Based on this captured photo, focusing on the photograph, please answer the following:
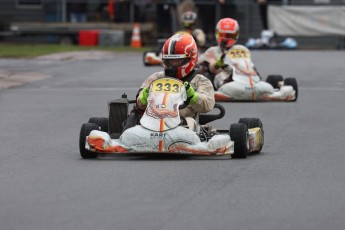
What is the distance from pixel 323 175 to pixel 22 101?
9374 millimetres

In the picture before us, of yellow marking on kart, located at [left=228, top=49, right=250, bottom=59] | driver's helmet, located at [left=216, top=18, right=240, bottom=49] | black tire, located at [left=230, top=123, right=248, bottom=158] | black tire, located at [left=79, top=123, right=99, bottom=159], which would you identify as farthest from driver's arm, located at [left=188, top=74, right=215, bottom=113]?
driver's helmet, located at [left=216, top=18, right=240, bottom=49]

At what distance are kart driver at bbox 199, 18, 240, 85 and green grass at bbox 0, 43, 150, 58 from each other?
11.5 m

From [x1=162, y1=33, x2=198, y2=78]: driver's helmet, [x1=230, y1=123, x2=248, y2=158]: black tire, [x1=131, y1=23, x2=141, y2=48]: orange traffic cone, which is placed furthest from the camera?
[x1=131, y1=23, x2=141, y2=48]: orange traffic cone

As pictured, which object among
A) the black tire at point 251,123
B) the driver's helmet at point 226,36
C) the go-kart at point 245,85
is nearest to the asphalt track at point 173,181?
the black tire at point 251,123

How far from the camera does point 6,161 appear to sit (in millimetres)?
10750

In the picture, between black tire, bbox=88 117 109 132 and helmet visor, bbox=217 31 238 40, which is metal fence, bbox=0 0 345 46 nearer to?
helmet visor, bbox=217 31 238 40

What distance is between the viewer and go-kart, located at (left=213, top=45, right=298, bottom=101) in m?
18.4

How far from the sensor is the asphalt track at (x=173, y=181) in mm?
7520

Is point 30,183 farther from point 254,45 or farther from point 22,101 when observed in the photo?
point 254,45

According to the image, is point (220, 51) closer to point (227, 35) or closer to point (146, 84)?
point (227, 35)

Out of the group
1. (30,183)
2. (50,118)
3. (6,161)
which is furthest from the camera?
(50,118)

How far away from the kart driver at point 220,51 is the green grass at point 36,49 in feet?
37.6

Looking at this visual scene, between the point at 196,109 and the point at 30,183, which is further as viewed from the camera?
the point at 196,109

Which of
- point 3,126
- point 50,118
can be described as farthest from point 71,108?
point 3,126
